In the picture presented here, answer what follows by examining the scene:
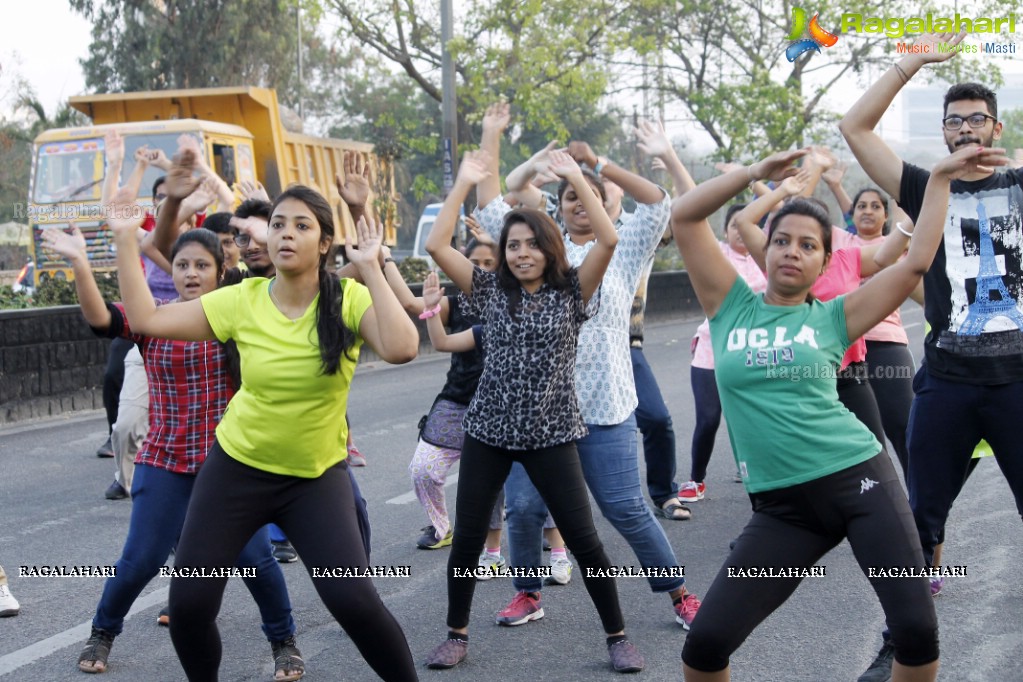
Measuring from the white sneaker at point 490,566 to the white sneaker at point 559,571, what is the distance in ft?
0.88

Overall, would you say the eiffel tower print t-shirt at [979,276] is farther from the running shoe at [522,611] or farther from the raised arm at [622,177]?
the running shoe at [522,611]

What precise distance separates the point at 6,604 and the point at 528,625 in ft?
7.52

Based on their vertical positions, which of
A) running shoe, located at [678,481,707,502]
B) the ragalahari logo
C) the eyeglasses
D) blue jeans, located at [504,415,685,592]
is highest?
the ragalahari logo

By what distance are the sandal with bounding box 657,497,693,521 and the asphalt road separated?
66mm

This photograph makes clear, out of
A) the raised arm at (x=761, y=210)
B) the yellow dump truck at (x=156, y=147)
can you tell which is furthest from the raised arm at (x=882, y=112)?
the yellow dump truck at (x=156, y=147)

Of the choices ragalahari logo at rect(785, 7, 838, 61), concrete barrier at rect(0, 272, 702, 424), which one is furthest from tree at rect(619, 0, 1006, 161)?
concrete barrier at rect(0, 272, 702, 424)

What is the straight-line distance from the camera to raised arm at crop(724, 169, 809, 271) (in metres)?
4.48

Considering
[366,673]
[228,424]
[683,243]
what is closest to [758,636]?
[366,673]

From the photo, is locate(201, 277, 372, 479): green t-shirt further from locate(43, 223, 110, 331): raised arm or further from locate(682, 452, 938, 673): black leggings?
locate(682, 452, 938, 673): black leggings

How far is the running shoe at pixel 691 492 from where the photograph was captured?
791 cm

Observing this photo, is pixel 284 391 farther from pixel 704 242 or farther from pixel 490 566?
pixel 490 566

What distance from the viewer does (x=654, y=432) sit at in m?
7.44

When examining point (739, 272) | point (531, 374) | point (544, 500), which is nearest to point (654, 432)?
point (739, 272)

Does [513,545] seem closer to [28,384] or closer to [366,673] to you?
[366,673]
